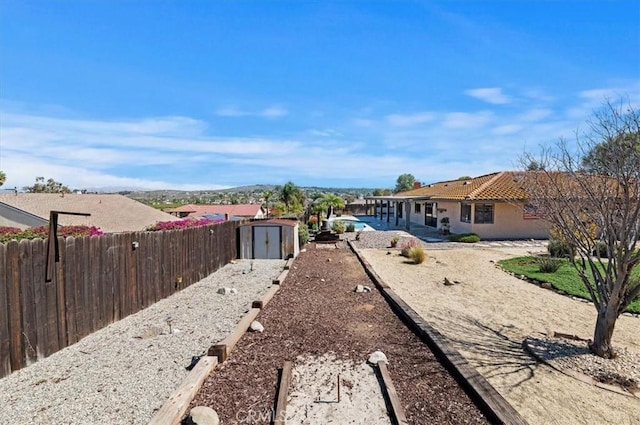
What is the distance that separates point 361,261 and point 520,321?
6614mm

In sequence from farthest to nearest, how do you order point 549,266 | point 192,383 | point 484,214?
1. point 484,214
2. point 549,266
3. point 192,383

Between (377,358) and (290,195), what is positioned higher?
(290,195)

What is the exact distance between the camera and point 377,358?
493 cm

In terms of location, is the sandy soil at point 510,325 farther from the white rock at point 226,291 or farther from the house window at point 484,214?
the house window at point 484,214

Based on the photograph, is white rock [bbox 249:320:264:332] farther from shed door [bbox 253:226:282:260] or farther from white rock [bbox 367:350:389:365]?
shed door [bbox 253:226:282:260]

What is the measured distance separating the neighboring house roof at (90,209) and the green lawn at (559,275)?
717 inches

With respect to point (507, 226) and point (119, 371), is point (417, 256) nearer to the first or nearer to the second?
point (507, 226)

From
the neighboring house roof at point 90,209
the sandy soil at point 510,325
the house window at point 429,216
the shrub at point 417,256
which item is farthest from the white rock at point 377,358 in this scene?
the house window at point 429,216

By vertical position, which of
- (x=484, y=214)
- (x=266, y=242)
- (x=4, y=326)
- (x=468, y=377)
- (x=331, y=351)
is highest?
(x=484, y=214)

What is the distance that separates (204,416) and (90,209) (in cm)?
2153

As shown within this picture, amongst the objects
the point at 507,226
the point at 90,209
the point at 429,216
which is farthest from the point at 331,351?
the point at 429,216

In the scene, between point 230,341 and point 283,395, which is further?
point 230,341

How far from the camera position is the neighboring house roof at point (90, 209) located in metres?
20.0

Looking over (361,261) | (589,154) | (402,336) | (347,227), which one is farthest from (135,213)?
(589,154)
